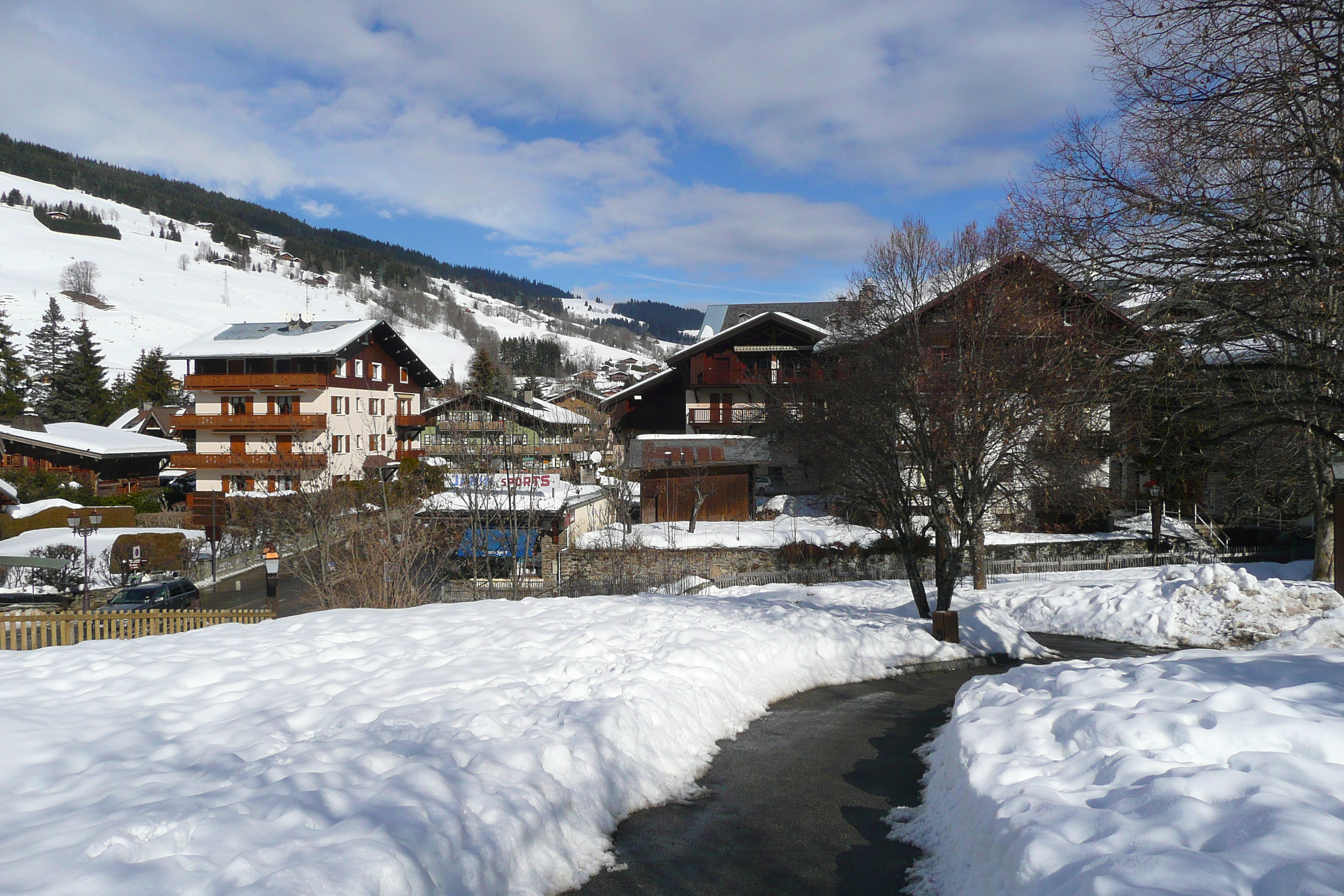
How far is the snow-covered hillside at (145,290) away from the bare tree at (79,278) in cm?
154

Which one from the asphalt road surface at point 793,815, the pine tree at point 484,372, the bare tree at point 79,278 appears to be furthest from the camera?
the bare tree at point 79,278

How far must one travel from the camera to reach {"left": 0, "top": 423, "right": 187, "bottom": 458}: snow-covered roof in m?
47.0

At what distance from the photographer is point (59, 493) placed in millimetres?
43531

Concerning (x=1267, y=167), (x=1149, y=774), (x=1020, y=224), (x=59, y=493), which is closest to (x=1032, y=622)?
(x=1020, y=224)

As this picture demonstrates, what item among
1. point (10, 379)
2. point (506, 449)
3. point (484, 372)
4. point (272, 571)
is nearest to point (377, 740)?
point (272, 571)

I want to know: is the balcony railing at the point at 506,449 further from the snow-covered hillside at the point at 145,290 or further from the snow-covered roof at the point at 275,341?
the snow-covered hillside at the point at 145,290

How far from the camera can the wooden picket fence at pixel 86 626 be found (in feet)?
41.2

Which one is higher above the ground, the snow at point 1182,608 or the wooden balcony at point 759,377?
the wooden balcony at point 759,377

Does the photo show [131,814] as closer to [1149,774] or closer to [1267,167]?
[1149,774]

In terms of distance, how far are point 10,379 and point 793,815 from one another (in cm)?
8356

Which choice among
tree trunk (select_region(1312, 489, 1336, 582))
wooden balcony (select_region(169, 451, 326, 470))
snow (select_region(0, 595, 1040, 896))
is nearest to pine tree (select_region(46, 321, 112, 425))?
wooden balcony (select_region(169, 451, 326, 470))

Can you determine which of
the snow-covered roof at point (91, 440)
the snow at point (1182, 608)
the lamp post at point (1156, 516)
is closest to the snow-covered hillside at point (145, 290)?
the snow-covered roof at point (91, 440)

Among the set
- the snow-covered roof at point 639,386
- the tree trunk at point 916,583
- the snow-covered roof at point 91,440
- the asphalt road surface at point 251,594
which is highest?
the snow-covered roof at point 639,386

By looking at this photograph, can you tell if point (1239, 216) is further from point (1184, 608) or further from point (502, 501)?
point (502, 501)
